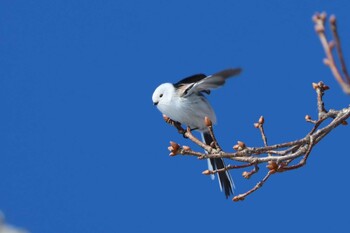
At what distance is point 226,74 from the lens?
524 centimetres

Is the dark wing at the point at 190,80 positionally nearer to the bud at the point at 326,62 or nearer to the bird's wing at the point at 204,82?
the bird's wing at the point at 204,82

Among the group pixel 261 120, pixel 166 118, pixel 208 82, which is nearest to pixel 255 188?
pixel 261 120

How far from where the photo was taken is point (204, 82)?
590 cm

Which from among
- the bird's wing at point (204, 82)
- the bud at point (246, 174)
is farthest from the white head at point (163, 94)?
the bud at point (246, 174)

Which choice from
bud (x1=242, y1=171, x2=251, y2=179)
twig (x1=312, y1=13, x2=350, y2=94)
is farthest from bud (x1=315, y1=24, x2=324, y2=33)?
bud (x1=242, y1=171, x2=251, y2=179)

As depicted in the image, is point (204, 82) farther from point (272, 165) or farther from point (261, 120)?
point (272, 165)

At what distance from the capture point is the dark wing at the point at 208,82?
5.20 m

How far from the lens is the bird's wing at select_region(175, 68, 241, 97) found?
206 inches

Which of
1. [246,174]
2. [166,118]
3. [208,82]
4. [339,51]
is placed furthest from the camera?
[166,118]

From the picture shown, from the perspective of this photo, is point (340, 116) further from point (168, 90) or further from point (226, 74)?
point (168, 90)

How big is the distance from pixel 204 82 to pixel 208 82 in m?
0.08

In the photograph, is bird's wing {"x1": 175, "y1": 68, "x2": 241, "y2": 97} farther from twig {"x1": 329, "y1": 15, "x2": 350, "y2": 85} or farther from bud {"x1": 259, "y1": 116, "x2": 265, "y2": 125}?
twig {"x1": 329, "y1": 15, "x2": 350, "y2": 85}

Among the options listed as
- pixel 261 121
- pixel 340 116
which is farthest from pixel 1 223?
pixel 261 121

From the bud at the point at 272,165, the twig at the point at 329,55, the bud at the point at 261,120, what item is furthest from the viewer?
the bud at the point at 261,120
